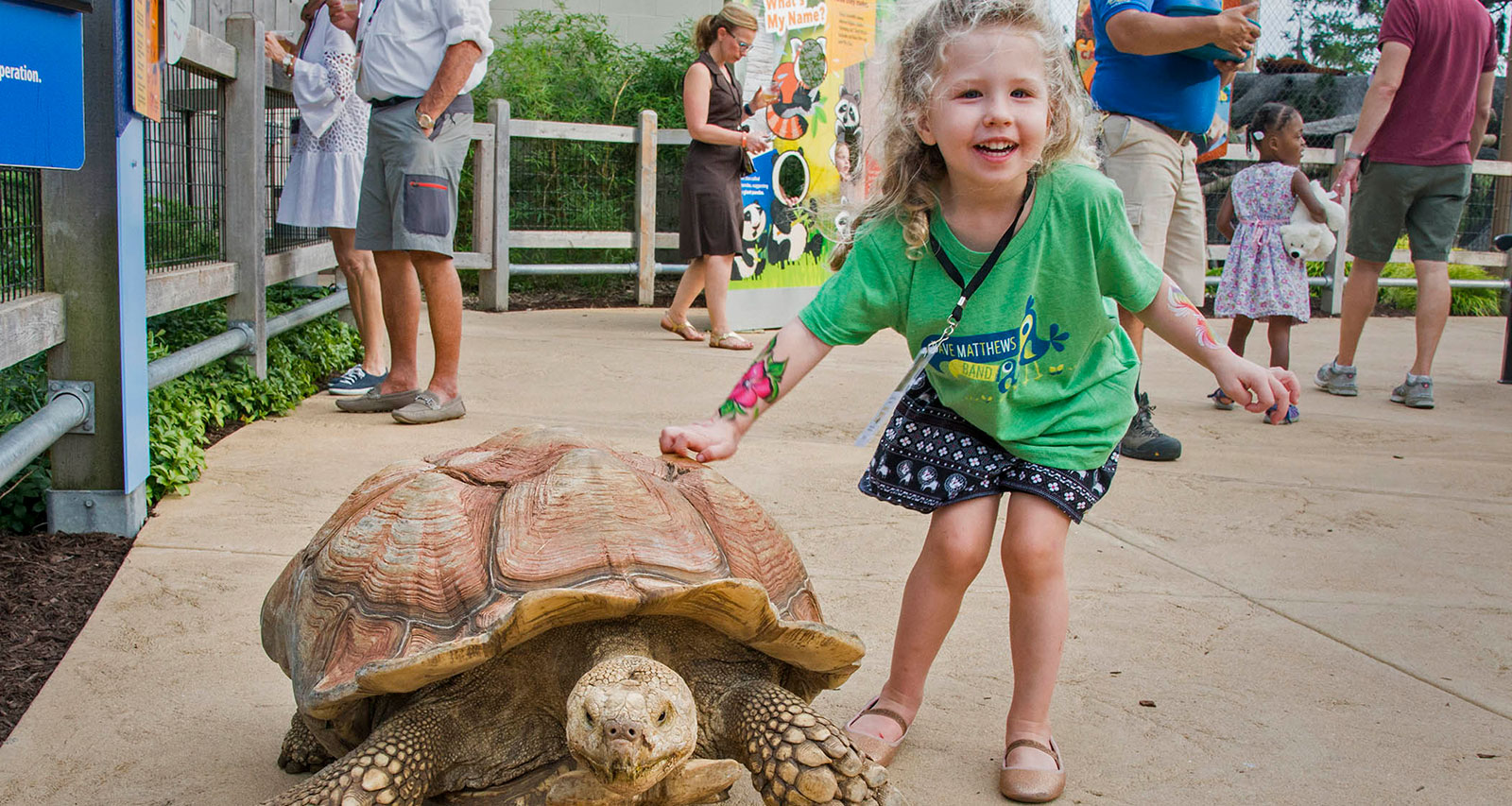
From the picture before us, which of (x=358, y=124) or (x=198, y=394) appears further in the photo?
(x=358, y=124)

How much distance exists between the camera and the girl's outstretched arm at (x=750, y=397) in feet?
7.52

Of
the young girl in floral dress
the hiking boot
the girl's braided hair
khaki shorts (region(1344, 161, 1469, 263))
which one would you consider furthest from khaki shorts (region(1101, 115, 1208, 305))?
the girl's braided hair

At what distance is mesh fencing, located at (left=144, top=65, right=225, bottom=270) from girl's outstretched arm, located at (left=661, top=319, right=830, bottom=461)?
2987mm

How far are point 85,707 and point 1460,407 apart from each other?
23.2 ft

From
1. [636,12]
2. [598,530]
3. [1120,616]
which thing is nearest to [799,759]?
[598,530]

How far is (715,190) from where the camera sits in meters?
8.49

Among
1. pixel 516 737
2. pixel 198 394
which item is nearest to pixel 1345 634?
pixel 516 737

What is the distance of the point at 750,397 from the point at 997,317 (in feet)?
1.82

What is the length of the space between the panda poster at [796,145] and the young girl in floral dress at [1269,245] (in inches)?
115

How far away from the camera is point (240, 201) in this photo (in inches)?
219

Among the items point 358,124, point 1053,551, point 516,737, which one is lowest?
point 516,737

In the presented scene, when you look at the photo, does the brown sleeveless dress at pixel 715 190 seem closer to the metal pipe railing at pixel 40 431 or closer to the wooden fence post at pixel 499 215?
the wooden fence post at pixel 499 215

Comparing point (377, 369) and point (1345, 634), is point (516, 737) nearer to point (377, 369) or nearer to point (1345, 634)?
point (1345, 634)

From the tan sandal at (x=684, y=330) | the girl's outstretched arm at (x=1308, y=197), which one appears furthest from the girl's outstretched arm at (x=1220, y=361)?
the tan sandal at (x=684, y=330)
